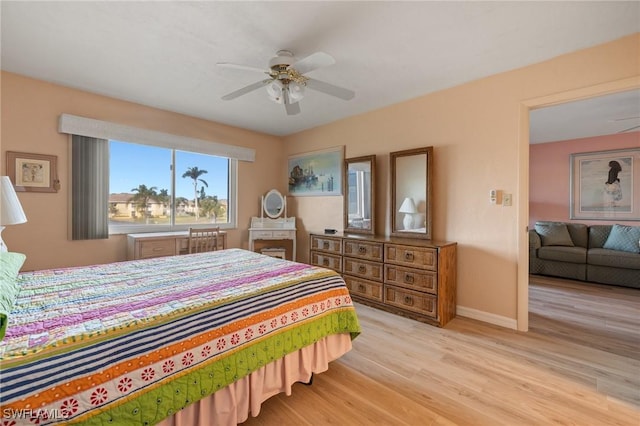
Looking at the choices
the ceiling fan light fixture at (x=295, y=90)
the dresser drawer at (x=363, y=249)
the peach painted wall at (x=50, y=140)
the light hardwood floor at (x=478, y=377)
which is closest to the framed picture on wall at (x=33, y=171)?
the peach painted wall at (x=50, y=140)

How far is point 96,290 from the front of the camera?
1595mm

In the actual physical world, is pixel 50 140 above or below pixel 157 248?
above

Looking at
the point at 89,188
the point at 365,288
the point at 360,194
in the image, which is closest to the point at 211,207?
the point at 89,188

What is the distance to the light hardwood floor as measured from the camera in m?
1.56

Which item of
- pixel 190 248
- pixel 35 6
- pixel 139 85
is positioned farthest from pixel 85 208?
pixel 35 6

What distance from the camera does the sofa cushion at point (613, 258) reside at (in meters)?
3.71

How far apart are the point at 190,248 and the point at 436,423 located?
9.97 feet

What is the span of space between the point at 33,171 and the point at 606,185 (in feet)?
26.3

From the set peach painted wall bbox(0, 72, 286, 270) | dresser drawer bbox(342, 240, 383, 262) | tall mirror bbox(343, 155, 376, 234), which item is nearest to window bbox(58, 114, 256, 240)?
peach painted wall bbox(0, 72, 286, 270)

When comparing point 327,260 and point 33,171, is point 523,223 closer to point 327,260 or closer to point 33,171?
A: point 327,260

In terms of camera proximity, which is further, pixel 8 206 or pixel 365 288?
pixel 365 288

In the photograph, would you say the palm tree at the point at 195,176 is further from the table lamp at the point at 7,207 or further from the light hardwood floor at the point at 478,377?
the light hardwood floor at the point at 478,377

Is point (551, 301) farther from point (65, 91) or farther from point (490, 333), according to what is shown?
point (65, 91)

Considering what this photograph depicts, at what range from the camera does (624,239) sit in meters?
4.01
